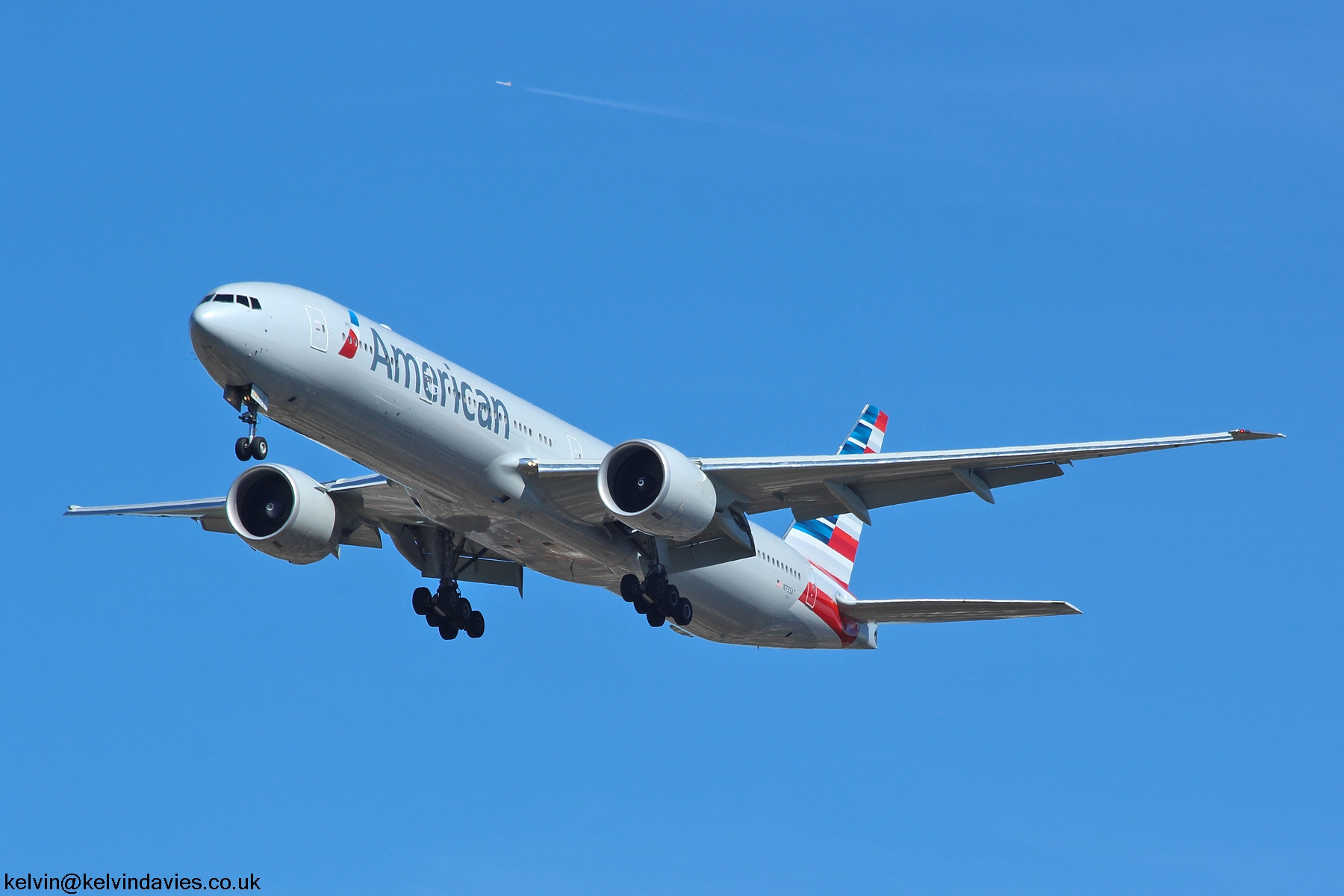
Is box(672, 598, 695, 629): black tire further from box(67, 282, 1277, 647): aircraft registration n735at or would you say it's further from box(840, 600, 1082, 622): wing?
box(840, 600, 1082, 622): wing

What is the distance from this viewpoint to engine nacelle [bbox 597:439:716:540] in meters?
32.0

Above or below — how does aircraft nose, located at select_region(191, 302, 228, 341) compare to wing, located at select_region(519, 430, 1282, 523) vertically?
below

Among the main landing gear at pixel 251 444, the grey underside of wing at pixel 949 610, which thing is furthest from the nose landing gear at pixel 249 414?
the grey underside of wing at pixel 949 610

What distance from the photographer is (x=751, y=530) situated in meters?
36.4

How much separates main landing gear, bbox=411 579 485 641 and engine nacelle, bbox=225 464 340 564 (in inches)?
109

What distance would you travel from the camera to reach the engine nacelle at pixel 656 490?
32.0 meters

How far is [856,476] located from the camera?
32875 millimetres

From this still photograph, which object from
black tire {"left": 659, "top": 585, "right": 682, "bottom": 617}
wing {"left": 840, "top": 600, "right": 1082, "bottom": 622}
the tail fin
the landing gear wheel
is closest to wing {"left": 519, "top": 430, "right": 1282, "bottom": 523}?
black tire {"left": 659, "top": 585, "right": 682, "bottom": 617}

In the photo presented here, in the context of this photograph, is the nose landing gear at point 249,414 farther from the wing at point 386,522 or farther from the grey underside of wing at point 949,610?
the grey underside of wing at point 949,610

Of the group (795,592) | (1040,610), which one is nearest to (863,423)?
(795,592)

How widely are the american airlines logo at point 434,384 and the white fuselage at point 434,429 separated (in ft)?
0.07

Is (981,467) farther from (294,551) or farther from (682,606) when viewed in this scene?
(294,551)

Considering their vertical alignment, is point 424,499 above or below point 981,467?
below

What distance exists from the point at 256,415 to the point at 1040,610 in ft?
54.9
